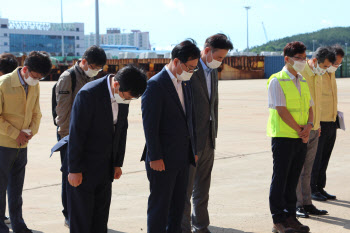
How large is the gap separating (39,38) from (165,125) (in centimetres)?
16958

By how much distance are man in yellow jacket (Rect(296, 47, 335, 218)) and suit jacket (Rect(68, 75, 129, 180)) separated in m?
3.02

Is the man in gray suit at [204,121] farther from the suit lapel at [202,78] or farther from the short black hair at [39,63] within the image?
the short black hair at [39,63]

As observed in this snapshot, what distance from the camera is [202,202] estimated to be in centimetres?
611

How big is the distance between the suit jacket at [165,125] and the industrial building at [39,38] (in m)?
158

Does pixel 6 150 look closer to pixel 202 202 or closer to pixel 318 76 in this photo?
pixel 202 202

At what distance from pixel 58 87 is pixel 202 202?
1.99 m

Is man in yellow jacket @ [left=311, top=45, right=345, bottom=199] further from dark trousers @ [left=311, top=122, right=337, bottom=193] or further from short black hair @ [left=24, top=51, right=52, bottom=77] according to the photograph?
short black hair @ [left=24, top=51, right=52, bottom=77]

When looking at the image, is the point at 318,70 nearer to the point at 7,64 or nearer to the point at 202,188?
the point at 202,188

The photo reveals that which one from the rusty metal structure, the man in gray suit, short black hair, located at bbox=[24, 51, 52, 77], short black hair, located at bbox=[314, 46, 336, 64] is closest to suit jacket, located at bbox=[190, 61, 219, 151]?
the man in gray suit

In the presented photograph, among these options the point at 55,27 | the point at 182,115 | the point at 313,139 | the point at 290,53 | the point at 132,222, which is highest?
the point at 55,27

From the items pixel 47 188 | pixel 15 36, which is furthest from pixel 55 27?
pixel 47 188

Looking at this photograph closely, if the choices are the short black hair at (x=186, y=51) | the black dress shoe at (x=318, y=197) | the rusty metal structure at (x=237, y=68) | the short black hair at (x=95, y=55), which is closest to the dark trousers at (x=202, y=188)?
the short black hair at (x=186, y=51)

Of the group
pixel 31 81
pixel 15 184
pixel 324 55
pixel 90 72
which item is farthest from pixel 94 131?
pixel 324 55

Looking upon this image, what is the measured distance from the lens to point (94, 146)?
14.8 feet
